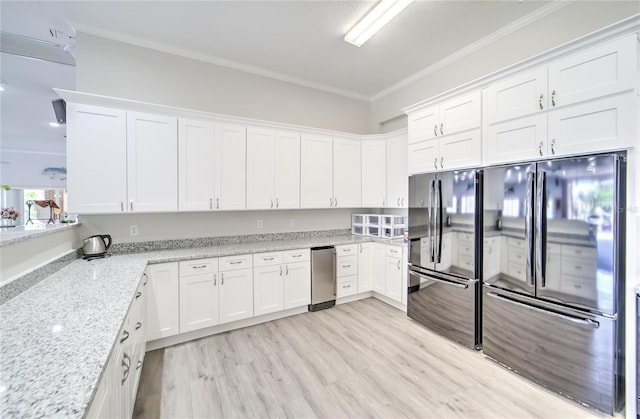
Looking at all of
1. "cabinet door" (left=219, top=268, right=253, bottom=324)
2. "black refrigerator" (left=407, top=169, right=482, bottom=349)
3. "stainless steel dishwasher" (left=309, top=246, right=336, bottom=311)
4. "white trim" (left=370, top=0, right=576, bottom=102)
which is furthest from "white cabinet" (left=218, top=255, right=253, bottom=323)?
"white trim" (left=370, top=0, right=576, bottom=102)

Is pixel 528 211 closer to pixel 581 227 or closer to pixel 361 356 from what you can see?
pixel 581 227

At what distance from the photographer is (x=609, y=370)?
1765 millimetres

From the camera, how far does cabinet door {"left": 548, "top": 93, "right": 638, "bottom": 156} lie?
5.57ft

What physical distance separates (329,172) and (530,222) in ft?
8.02

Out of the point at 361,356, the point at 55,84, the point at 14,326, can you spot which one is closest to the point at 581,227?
the point at 361,356

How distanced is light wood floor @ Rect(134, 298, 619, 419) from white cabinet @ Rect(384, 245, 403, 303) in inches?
22.6

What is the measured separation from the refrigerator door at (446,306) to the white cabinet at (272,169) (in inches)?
73.8

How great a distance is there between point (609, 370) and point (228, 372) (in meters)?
2.80

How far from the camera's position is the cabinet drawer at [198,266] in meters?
2.66

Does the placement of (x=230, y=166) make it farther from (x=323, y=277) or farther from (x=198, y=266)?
(x=323, y=277)

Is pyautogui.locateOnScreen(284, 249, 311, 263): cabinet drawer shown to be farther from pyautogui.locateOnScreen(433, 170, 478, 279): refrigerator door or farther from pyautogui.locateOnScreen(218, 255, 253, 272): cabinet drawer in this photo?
pyautogui.locateOnScreen(433, 170, 478, 279): refrigerator door

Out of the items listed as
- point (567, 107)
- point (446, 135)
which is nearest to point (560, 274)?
point (567, 107)

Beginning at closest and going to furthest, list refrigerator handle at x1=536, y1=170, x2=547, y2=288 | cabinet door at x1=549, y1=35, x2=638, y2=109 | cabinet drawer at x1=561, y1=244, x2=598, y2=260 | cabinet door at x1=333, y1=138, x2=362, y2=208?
cabinet door at x1=549, y1=35, x2=638, y2=109 < cabinet drawer at x1=561, y1=244, x2=598, y2=260 < refrigerator handle at x1=536, y1=170, x2=547, y2=288 < cabinet door at x1=333, y1=138, x2=362, y2=208

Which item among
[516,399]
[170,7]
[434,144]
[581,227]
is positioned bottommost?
[516,399]
